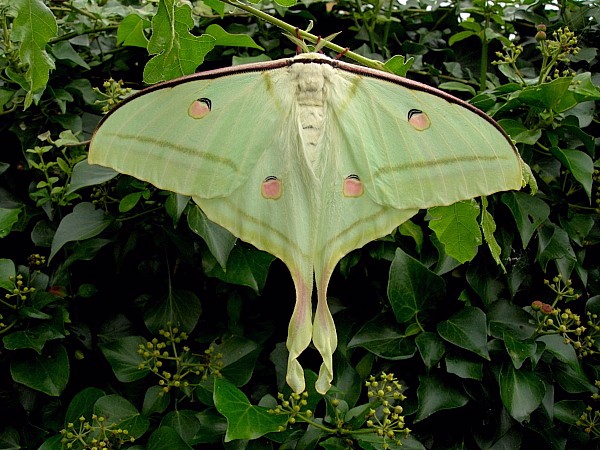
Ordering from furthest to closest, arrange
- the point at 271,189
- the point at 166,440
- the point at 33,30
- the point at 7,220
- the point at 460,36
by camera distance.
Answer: the point at 460,36, the point at 7,220, the point at 166,440, the point at 271,189, the point at 33,30

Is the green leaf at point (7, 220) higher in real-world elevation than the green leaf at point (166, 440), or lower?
higher

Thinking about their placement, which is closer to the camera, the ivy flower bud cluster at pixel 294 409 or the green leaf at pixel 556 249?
the ivy flower bud cluster at pixel 294 409

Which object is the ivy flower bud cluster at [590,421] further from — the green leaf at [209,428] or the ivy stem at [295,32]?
the ivy stem at [295,32]

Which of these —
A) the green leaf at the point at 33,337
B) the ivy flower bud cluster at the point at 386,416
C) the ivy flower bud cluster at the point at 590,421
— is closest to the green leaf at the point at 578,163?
the ivy flower bud cluster at the point at 590,421

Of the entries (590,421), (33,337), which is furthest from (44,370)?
(590,421)

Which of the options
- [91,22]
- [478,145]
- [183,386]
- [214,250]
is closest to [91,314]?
[183,386]

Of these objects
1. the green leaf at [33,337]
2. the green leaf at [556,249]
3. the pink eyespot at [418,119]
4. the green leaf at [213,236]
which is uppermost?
the pink eyespot at [418,119]

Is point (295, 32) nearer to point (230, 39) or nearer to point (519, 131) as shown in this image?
point (230, 39)
